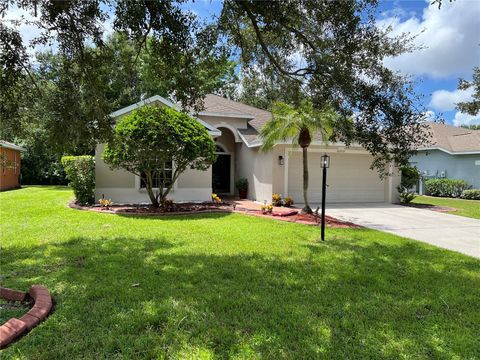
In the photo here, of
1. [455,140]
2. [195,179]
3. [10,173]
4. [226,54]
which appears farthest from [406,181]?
[10,173]

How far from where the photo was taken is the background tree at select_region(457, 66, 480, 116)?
15039 mm

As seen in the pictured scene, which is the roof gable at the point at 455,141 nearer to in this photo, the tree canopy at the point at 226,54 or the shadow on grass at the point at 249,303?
the tree canopy at the point at 226,54

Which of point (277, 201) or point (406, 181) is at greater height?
point (406, 181)

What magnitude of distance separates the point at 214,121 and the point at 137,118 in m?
7.71

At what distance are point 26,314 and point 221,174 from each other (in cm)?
1699

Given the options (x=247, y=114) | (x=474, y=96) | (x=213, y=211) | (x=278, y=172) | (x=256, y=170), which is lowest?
(x=213, y=211)

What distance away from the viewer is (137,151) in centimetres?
1178

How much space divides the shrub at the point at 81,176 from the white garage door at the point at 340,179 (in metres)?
9.14

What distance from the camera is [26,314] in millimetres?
3990

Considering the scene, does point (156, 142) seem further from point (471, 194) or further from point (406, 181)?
point (471, 194)

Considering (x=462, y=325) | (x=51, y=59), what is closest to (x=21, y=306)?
(x=462, y=325)

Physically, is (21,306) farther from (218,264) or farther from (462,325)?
(462,325)

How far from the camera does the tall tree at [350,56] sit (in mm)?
6680

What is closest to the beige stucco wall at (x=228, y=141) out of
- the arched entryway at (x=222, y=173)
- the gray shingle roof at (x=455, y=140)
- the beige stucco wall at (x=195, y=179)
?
the arched entryway at (x=222, y=173)
